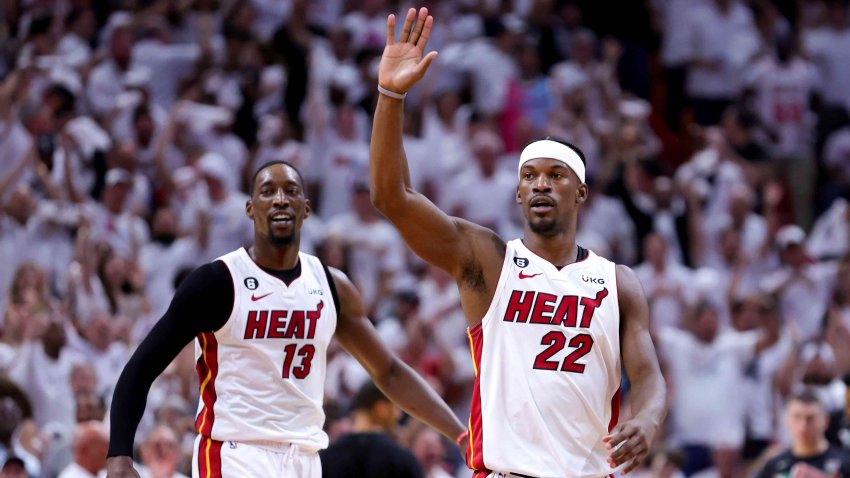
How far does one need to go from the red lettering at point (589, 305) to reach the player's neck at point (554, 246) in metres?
0.23

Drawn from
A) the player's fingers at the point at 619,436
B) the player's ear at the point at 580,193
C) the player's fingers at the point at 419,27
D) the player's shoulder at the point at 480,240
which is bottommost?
the player's fingers at the point at 619,436

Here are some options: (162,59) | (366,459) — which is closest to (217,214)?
(162,59)

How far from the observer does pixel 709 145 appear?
706 inches

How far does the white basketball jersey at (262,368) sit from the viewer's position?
7.56 metres

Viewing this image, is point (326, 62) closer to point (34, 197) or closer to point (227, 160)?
point (227, 160)

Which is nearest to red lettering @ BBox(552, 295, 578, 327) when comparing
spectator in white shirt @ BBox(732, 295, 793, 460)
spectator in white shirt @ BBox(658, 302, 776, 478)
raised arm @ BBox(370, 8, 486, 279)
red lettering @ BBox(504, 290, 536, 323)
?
red lettering @ BBox(504, 290, 536, 323)

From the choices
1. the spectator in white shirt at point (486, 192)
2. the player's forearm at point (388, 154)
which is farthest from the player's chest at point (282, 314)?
the spectator in white shirt at point (486, 192)

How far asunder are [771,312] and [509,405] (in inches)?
347

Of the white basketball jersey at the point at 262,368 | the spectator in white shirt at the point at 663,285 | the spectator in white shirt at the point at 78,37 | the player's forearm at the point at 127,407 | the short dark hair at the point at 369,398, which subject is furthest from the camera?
the spectator in white shirt at the point at 78,37

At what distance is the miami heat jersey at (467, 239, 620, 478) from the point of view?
670 cm

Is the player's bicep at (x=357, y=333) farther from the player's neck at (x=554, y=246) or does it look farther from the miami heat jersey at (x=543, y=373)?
the player's neck at (x=554, y=246)

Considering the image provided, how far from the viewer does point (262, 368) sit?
7.63 metres

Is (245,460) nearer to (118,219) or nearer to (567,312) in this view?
Result: (567,312)

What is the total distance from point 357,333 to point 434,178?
8.62 meters
